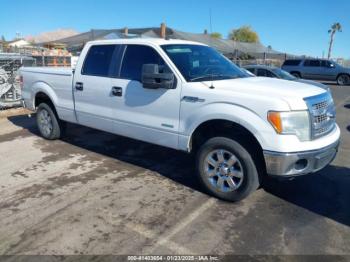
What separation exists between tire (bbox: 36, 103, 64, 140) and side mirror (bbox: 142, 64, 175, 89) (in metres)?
2.89

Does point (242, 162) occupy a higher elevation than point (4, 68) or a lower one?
lower

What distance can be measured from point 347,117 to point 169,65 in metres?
7.49

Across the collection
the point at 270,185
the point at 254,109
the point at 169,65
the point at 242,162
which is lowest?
the point at 270,185

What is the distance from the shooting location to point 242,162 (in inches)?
157

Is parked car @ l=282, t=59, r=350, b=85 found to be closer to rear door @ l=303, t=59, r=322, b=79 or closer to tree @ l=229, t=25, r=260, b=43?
rear door @ l=303, t=59, r=322, b=79

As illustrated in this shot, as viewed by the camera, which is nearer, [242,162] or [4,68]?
[242,162]

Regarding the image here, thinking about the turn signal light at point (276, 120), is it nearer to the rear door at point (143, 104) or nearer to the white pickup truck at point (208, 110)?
the white pickup truck at point (208, 110)

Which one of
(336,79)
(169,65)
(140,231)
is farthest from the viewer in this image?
(336,79)

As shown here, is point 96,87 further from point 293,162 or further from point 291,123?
point 293,162

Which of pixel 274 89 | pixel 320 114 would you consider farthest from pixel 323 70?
pixel 274 89

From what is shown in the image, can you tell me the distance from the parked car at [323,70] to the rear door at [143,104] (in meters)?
20.5

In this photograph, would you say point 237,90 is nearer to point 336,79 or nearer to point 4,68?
point 4,68

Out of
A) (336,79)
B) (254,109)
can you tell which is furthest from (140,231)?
(336,79)

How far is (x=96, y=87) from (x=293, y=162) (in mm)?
3237
